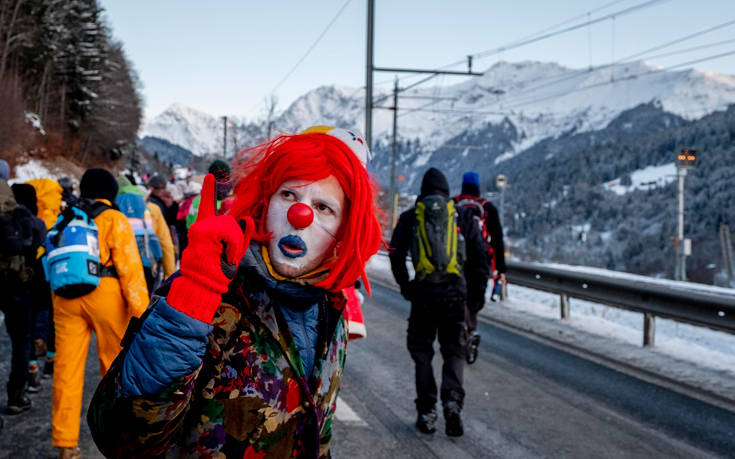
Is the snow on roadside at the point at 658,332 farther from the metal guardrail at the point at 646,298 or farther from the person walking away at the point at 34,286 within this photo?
the person walking away at the point at 34,286

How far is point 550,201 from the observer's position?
13050cm

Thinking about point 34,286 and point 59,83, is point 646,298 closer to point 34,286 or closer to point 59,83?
point 34,286

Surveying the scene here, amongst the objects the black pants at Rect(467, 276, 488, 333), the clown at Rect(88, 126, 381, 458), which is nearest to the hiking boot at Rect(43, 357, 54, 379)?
the black pants at Rect(467, 276, 488, 333)

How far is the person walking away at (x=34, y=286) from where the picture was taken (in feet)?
15.5

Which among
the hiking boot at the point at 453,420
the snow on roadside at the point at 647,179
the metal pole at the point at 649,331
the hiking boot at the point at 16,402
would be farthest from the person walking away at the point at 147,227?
the snow on roadside at the point at 647,179

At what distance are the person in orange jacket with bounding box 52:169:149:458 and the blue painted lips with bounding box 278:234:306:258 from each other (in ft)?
7.74

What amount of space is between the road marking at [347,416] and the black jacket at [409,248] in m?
1.06

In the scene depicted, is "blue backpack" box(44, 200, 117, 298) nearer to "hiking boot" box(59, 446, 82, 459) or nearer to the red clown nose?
"hiking boot" box(59, 446, 82, 459)

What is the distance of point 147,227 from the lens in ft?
23.3

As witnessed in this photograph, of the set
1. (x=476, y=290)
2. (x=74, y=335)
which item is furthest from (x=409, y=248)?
(x=74, y=335)

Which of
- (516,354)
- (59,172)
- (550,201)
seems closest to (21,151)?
→ (59,172)

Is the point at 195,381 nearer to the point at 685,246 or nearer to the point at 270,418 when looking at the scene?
the point at 270,418

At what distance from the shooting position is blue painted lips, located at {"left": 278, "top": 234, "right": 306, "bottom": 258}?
64.9 inches

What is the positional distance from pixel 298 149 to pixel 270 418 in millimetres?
771
